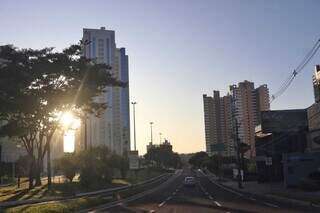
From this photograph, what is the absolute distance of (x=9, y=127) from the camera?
154 feet

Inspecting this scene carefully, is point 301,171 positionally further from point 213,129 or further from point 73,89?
point 213,129

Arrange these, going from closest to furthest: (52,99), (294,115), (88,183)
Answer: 1. (52,99)
2. (88,183)
3. (294,115)

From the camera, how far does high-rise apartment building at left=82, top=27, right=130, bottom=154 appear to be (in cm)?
9156

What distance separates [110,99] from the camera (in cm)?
11188

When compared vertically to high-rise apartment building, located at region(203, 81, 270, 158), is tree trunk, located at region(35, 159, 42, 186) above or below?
below

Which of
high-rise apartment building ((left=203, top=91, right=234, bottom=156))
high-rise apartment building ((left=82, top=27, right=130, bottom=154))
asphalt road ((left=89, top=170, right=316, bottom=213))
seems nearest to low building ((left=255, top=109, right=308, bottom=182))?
high-rise apartment building ((left=82, top=27, right=130, bottom=154))

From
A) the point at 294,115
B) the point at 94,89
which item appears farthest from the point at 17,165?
the point at 94,89

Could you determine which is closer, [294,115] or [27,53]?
[27,53]

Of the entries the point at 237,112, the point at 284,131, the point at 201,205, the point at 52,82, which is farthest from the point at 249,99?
the point at 201,205

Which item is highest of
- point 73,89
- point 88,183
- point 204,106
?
point 204,106

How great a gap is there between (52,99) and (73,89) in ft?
10.2

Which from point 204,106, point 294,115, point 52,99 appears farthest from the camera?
point 204,106

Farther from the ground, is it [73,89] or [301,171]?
[73,89]

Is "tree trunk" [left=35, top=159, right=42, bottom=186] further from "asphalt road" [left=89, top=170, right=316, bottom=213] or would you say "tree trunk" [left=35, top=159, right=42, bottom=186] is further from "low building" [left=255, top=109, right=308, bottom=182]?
"low building" [left=255, top=109, right=308, bottom=182]
